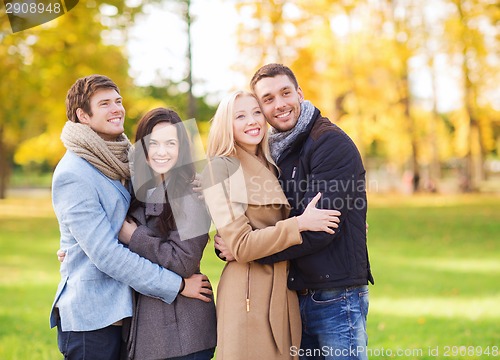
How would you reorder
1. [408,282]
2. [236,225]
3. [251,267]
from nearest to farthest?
[236,225] → [251,267] → [408,282]

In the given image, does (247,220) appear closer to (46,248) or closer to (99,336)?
(99,336)

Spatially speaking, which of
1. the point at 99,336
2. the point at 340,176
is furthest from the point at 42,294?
the point at 340,176

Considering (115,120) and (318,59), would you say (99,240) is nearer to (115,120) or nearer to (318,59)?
(115,120)

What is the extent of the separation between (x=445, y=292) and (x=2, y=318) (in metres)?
6.51

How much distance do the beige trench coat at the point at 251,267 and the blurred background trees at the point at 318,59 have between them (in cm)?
1335

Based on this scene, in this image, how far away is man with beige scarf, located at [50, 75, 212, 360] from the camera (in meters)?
3.64

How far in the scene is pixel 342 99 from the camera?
105ft

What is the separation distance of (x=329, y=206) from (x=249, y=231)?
0.48 metres

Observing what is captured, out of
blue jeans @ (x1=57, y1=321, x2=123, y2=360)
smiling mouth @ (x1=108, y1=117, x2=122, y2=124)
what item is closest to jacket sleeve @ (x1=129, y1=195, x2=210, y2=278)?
blue jeans @ (x1=57, y1=321, x2=123, y2=360)

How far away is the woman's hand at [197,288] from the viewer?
3.79 meters

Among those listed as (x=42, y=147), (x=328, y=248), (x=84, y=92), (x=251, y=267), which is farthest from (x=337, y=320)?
(x=42, y=147)

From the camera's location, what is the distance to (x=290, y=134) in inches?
160

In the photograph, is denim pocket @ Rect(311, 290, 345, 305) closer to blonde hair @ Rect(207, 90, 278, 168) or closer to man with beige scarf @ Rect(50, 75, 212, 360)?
man with beige scarf @ Rect(50, 75, 212, 360)

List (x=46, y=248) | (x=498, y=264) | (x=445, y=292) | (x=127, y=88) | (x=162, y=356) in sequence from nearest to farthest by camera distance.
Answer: (x=162, y=356) → (x=445, y=292) → (x=498, y=264) → (x=46, y=248) → (x=127, y=88)
